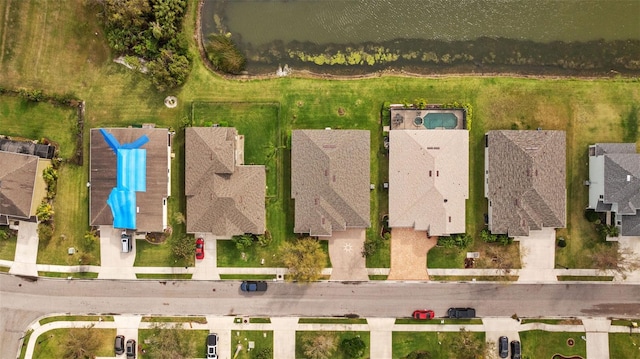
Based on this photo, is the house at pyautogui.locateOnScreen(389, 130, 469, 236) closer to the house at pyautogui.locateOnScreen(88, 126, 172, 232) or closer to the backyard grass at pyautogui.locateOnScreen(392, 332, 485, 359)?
the backyard grass at pyautogui.locateOnScreen(392, 332, 485, 359)

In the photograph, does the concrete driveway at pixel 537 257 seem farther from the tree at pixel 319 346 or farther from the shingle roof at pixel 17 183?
the shingle roof at pixel 17 183

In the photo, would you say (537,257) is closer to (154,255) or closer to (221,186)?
(221,186)

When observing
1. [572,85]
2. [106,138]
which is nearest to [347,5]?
[572,85]

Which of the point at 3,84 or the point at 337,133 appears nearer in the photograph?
the point at 337,133

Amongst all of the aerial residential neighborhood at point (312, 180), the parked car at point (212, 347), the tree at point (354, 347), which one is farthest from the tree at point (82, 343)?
the tree at point (354, 347)

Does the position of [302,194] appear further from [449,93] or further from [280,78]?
[449,93]
